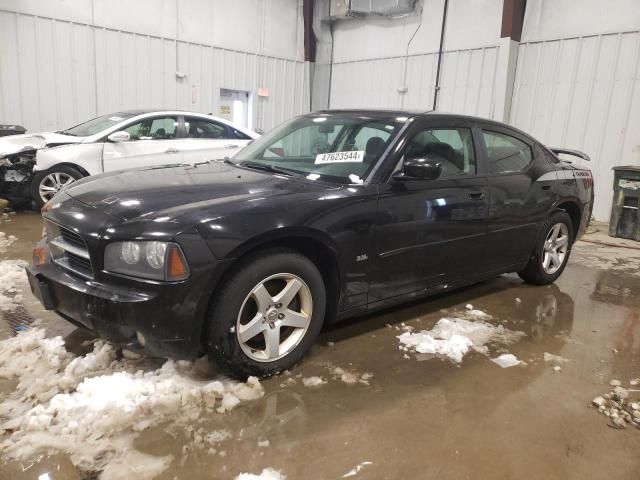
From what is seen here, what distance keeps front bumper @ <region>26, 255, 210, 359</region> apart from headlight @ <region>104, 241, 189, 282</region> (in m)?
0.05

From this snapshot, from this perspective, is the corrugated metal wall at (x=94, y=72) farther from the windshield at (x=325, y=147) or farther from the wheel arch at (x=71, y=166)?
the windshield at (x=325, y=147)

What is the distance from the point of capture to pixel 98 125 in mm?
7062

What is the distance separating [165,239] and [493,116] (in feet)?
27.6

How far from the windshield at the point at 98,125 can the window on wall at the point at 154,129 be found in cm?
21

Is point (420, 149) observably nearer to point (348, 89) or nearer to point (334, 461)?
point (334, 461)

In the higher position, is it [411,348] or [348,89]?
[348,89]

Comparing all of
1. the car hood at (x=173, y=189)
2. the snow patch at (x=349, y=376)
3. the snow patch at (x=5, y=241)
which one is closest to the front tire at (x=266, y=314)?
the snow patch at (x=349, y=376)

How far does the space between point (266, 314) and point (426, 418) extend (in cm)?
95

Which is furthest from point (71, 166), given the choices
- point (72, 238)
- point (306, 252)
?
point (306, 252)

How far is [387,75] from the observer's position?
11.2 metres

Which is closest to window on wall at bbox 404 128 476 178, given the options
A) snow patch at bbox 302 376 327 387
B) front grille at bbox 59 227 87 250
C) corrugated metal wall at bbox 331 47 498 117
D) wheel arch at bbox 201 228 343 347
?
wheel arch at bbox 201 228 343 347

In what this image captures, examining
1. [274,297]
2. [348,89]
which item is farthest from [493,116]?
[274,297]

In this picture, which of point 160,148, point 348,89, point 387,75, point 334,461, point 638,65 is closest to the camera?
point 334,461

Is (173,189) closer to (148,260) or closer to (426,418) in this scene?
(148,260)
